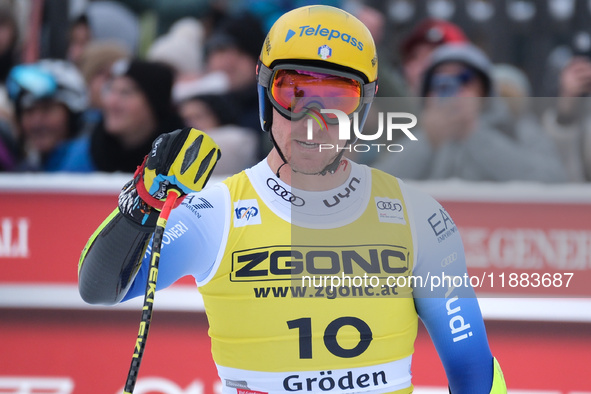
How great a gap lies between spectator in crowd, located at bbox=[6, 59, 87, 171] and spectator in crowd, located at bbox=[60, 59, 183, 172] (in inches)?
9.0

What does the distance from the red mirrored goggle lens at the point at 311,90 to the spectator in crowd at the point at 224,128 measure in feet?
6.48

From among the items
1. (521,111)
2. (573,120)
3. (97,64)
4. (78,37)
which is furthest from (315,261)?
(78,37)

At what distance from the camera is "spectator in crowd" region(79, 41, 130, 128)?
18.0ft

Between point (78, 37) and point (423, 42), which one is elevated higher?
point (78, 37)

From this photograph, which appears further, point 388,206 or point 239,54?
point 239,54

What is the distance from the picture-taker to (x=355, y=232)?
91.5 inches

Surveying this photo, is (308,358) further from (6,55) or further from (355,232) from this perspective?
(6,55)

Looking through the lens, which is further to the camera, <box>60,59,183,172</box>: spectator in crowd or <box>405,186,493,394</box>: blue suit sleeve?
<box>60,59,183,172</box>: spectator in crowd

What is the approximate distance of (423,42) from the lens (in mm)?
5164

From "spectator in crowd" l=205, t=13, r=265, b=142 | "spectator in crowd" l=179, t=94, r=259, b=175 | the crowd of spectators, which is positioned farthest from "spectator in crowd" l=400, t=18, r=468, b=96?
"spectator in crowd" l=179, t=94, r=259, b=175

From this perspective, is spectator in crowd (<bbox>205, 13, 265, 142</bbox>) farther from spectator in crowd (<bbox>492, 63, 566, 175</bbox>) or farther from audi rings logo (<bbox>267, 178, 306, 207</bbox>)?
audi rings logo (<bbox>267, 178, 306, 207</bbox>)

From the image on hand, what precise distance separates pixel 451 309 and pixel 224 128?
253 centimetres

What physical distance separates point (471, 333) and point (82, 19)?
15.9 feet

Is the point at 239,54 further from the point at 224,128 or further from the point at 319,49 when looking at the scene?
the point at 319,49
